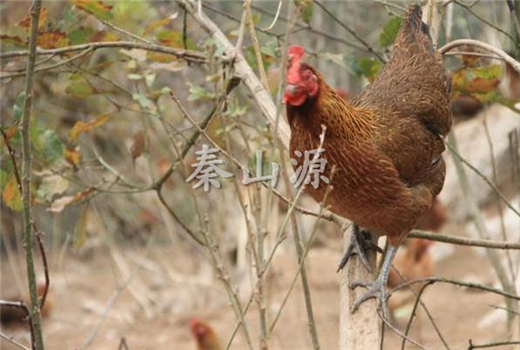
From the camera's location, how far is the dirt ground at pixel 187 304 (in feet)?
17.7

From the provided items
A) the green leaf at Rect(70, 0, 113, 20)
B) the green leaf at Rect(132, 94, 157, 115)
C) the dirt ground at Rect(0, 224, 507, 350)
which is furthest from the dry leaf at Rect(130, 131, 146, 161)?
the dirt ground at Rect(0, 224, 507, 350)

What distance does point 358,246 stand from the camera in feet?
9.86

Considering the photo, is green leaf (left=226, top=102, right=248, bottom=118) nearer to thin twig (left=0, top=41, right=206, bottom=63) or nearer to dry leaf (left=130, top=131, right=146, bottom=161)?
thin twig (left=0, top=41, right=206, bottom=63)

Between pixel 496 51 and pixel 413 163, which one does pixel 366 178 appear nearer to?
pixel 413 163

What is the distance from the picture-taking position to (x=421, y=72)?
3.17 m

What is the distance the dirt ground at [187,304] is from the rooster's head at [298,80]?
2.59m

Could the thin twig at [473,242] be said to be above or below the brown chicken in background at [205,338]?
above

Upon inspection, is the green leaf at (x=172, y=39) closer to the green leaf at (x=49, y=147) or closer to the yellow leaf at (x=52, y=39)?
the yellow leaf at (x=52, y=39)

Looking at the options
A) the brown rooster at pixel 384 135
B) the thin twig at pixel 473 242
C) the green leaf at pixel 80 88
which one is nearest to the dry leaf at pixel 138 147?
the green leaf at pixel 80 88

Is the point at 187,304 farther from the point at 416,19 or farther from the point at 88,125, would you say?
the point at 416,19

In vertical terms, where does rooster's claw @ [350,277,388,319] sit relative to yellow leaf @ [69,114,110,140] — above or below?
below

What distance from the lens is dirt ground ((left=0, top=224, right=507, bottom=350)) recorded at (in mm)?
5402

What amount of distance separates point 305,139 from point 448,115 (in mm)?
783

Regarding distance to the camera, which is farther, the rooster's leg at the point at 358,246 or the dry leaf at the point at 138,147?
the dry leaf at the point at 138,147
